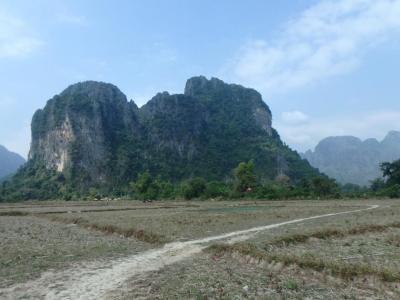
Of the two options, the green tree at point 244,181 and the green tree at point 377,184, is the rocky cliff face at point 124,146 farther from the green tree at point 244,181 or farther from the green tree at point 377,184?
the green tree at point 244,181

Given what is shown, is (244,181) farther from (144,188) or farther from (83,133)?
(83,133)

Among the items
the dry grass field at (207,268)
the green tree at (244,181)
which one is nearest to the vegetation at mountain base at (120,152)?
the green tree at (244,181)

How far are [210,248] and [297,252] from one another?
145 inches

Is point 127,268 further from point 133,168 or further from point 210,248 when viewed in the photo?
point 133,168

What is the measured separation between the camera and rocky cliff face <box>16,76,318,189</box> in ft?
541

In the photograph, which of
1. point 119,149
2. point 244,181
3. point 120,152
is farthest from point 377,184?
point 119,149

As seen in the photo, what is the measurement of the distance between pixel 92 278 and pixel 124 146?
168 metres

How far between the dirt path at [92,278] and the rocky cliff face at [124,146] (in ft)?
476

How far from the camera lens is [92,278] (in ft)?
37.6

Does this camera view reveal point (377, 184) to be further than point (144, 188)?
Yes

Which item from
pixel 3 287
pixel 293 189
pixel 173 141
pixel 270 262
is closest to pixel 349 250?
pixel 270 262

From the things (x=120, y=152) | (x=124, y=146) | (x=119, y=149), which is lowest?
(x=120, y=152)

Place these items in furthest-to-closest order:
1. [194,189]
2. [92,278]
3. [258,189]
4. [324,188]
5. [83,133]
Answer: [83,133] → [194,189] → [258,189] → [324,188] → [92,278]

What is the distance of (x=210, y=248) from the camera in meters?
16.0
